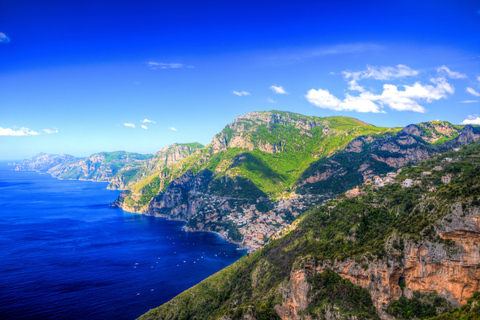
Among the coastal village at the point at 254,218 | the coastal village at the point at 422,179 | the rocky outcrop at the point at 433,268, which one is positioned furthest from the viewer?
the coastal village at the point at 254,218

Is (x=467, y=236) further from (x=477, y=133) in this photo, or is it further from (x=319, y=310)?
(x=477, y=133)

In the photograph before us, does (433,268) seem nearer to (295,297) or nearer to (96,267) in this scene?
(295,297)

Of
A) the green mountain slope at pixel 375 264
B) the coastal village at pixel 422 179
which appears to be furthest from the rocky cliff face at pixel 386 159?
the green mountain slope at pixel 375 264

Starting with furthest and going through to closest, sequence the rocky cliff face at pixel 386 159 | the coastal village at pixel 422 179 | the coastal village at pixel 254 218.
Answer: the rocky cliff face at pixel 386 159 → the coastal village at pixel 254 218 → the coastal village at pixel 422 179

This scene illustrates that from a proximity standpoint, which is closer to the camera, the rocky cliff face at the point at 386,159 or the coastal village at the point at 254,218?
the coastal village at the point at 254,218

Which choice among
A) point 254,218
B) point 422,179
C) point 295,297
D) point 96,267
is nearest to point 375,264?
point 295,297

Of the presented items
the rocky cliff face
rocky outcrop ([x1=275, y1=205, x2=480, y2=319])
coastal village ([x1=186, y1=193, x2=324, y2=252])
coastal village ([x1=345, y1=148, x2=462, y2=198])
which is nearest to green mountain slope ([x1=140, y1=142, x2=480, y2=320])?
rocky outcrop ([x1=275, y1=205, x2=480, y2=319])

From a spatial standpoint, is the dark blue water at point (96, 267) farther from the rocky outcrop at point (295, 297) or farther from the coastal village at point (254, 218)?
the rocky outcrop at point (295, 297)
